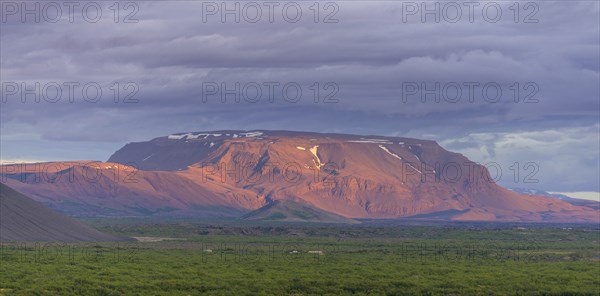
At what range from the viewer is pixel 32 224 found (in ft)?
415

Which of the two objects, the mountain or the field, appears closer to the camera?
the field

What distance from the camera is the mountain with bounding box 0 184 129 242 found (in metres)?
122

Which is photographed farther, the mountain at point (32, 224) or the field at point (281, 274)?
the mountain at point (32, 224)

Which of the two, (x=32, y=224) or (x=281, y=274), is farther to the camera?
(x=32, y=224)

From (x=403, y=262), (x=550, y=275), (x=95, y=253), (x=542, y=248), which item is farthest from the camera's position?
(x=542, y=248)

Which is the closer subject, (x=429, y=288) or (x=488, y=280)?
(x=429, y=288)

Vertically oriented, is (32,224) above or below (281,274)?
above

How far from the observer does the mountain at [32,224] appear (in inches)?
4823

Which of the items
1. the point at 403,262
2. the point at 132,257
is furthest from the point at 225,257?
the point at 403,262

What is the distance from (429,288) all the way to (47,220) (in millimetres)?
78751

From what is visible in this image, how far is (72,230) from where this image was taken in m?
133

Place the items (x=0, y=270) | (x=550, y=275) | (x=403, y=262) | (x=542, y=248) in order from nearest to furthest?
(x=0, y=270)
(x=550, y=275)
(x=403, y=262)
(x=542, y=248)

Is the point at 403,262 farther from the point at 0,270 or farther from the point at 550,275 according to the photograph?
the point at 0,270

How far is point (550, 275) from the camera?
2928 inches
